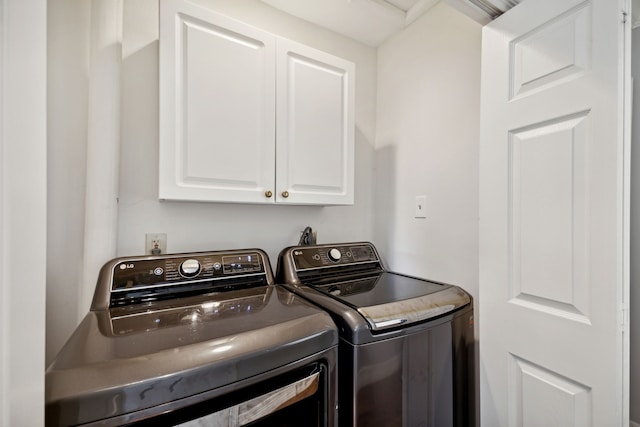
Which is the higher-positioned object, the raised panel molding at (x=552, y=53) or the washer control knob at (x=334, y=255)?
the raised panel molding at (x=552, y=53)

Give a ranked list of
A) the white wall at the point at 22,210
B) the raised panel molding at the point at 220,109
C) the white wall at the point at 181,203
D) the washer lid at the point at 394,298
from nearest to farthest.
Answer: the white wall at the point at 22,210, the washer lid at the point at 394,298, the raised panel molding at the point at 220,109, the white wall at the point at 181,203

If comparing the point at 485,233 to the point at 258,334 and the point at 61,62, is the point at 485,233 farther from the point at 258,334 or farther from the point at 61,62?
the point at 61,62

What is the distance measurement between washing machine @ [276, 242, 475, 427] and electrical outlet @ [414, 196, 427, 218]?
1.62 feet

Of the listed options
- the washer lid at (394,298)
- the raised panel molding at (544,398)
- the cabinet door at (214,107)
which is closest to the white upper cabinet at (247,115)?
the cabinet door at (214,107)

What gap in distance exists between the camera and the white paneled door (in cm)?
86

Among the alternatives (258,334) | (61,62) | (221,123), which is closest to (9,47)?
(258,334)

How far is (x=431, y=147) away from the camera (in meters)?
1.67

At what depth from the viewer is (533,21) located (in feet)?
3.47

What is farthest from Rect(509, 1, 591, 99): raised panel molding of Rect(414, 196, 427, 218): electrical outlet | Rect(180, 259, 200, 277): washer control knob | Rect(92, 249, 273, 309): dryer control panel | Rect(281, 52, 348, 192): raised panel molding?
Rect(180, 259, 200, 277): washer control knob

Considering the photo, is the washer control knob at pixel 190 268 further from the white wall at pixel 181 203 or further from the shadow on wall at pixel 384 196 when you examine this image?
the shadow on wall at pixel 384 196

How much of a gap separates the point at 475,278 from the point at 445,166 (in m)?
0.62

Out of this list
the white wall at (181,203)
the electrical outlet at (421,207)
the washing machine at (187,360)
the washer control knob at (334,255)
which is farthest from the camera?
the electrical outlet at (421,207)

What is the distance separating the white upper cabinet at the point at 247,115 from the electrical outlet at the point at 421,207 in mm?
446

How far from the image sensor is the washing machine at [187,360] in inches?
22.6
